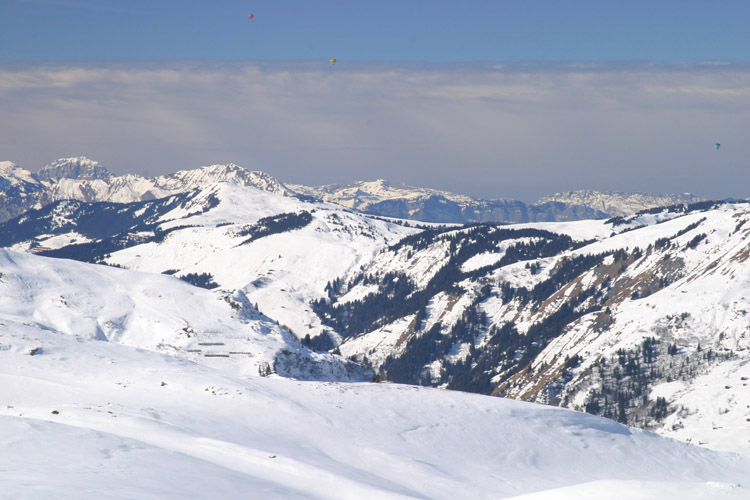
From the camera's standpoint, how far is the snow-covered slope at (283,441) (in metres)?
31.2

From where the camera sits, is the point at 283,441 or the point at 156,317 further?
the point at 156,317

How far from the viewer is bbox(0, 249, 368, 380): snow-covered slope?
11856cm

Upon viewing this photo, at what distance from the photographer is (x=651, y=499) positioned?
100 feet

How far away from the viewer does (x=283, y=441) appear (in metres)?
51.3

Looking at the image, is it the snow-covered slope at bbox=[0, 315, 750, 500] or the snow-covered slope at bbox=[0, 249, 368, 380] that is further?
the snow-covered slope at bbox=[0, 249, 368, 380]

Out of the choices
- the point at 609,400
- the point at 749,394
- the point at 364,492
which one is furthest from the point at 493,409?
the point at 609,400

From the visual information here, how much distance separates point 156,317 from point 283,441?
8995 cm

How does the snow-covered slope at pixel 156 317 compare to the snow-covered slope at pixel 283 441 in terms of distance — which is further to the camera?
the snow-covered slope at pixel 156 317

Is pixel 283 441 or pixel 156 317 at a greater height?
pixel 156 317

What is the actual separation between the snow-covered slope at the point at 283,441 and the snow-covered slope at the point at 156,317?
3924cm

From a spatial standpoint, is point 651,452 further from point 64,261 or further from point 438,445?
point 64,261

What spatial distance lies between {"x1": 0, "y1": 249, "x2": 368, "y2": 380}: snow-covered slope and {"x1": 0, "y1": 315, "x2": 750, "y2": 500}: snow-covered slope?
129 ft

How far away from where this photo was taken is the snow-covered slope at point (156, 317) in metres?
119

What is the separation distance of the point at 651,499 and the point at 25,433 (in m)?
31.5
